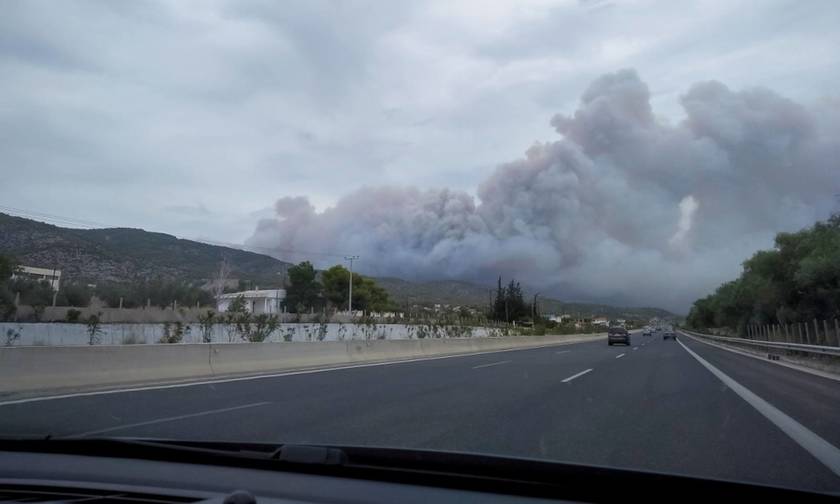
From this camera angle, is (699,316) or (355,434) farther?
(699,316)

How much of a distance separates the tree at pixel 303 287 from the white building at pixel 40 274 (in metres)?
37.6

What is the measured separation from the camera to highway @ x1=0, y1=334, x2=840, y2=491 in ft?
25.6

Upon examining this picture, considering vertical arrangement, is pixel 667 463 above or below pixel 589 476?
below

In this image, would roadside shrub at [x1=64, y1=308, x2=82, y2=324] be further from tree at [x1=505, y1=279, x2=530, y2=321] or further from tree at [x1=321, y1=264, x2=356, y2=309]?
tree at [x1=505, y1=279, x2=530, y2=321]

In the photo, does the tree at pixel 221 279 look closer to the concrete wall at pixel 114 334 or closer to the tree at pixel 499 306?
the concrete wall at pixel 114 334

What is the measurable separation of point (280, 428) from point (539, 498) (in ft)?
20.7

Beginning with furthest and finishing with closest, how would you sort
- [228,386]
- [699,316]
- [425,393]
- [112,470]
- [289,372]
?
[699,316] < [289,372] < [228,386] < [425,393] < [112,470]

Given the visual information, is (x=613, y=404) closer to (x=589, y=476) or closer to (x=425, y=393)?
(x=425, y=393)

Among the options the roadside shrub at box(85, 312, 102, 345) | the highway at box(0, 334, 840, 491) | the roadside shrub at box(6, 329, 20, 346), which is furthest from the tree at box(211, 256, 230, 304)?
the highway at box(0, 334, 840, 491)

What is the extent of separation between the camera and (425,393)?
47.2 ft

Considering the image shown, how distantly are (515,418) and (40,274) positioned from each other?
5364 cm

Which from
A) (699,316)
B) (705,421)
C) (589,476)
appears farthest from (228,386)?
(699,316)

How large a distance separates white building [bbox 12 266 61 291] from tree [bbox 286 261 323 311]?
3762 centimetres

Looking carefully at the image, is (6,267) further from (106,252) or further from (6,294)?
(106,252)
